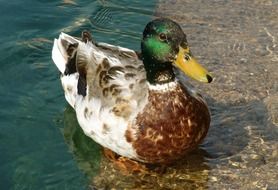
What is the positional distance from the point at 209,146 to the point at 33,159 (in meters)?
1.58

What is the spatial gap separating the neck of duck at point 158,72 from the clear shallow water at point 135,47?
87 centimetres

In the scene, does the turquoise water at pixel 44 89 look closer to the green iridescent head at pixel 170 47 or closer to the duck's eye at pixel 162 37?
the green iridescent head at pixel 170 47

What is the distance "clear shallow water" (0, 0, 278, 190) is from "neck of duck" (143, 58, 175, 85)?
0.87 m

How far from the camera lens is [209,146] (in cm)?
599

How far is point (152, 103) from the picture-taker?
207 inches

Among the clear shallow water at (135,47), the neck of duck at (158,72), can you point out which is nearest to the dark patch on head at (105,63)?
the neck of duck at (158,72)

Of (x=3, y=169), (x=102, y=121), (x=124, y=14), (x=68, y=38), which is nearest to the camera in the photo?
(x=102, y=121)

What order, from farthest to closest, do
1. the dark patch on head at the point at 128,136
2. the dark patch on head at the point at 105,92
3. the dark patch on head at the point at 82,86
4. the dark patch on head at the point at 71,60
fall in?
the dark patch on head at the point at 71,60
the dark patch on head at the point at 82,86
the dark patch on head at the point at 105,92
the dark patch on head at the point at 128,136

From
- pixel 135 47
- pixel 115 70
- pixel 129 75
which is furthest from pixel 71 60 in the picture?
pixel 135 47

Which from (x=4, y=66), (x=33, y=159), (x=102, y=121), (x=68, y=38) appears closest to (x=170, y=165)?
(x=102, y=121)

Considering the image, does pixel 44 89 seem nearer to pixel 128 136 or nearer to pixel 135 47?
pixel 135 47

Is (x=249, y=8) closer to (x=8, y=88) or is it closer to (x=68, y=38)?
(x=68, y=38)

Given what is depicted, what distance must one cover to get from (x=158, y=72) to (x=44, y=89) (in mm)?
2034

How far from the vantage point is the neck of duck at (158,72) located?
207 inches
